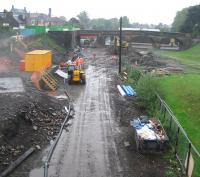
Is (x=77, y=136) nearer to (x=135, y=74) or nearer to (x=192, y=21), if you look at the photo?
(x=135, y=74)

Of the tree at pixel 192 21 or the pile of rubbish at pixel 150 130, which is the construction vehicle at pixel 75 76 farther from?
the tree at pixel 192 21

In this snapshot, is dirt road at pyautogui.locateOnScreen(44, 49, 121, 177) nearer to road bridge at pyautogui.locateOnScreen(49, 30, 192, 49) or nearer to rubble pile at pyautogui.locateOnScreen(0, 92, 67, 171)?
rubble pile at pyautogui.locateOnScreen(0, 92, 67, 171)

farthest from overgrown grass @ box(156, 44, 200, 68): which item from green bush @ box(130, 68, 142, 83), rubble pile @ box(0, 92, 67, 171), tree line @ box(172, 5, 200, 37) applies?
rubble pile @ box(0, 92, 67, 171)

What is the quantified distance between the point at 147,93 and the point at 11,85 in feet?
35.4

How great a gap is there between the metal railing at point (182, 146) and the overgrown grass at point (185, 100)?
0.80m

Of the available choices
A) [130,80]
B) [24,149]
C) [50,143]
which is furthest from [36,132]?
[130,80]

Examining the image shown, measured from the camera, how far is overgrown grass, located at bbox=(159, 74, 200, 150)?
2477cm

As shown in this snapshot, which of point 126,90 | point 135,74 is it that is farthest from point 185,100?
point 135,74

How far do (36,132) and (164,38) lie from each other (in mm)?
85419

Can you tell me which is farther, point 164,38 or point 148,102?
point 164,38

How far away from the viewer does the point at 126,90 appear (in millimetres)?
39500

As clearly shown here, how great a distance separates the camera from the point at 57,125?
88.8 feet

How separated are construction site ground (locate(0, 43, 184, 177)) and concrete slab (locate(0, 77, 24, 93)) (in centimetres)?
49

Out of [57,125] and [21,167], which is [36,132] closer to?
[57,125]
